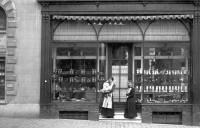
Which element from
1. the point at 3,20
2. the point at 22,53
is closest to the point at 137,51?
the point at 22,53

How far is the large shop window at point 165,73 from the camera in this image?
18031 millimetres

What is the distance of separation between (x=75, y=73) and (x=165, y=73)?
150 inches

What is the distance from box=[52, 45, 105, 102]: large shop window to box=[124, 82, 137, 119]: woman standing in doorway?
1.46 m

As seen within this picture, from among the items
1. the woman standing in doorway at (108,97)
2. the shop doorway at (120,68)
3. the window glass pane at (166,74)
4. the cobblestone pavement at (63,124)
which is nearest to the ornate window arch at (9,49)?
the cobblestone pavement at (63,124)

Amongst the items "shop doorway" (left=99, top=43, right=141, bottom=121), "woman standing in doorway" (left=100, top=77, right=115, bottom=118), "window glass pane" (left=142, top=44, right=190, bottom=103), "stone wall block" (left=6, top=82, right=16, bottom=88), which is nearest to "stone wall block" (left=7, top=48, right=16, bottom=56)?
"stone wall block" (left=6, top=82, right=16, bottom=88)

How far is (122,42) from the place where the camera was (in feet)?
60.5

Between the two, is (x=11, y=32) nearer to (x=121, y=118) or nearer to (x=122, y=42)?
(x=122, y=42)

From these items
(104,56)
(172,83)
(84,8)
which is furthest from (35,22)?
(172,83)

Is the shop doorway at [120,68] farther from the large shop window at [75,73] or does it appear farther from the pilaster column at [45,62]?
the pilaster column at [45,62]

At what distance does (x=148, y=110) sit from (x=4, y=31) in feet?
22.7

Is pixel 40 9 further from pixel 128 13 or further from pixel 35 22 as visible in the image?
pixel 128 13

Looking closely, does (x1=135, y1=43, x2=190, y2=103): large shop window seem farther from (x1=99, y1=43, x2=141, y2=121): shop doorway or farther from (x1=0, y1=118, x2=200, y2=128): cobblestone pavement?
(x1=0, y1=118, x2=200, y2=128): cobblestone pavement

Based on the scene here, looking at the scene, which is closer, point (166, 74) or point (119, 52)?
point (166, 74)

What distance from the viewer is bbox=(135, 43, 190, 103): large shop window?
59.2 feet
